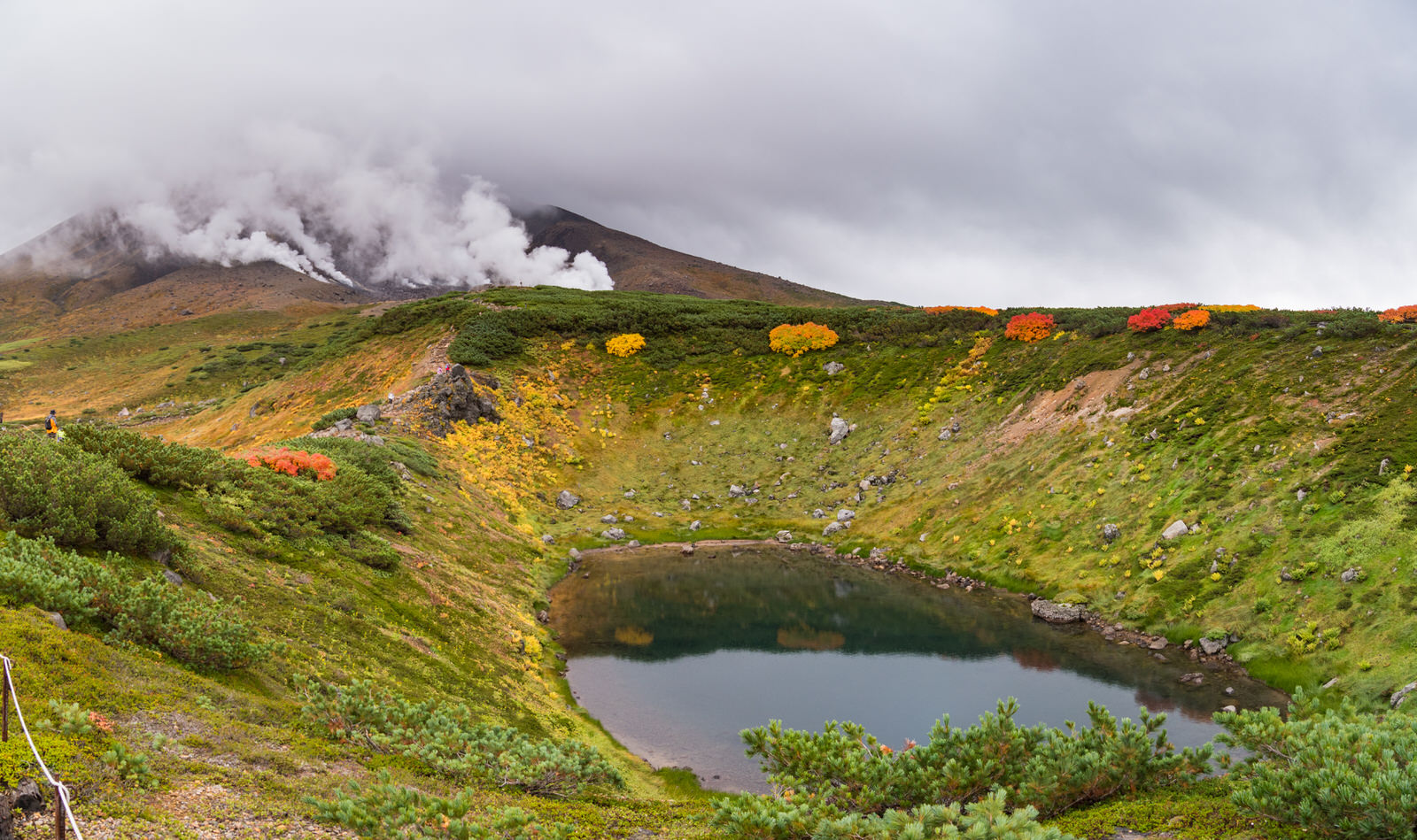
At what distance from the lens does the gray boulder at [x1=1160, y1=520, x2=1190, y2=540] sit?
134ft

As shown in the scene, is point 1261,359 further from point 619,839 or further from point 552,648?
point 619,839

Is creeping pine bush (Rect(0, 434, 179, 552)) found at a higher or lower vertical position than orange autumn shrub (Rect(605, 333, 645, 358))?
lower

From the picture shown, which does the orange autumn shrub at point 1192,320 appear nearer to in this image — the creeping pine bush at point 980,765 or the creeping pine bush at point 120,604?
the creeping pine bush at point 980,765

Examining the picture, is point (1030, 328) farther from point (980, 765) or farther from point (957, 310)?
point (980, 765)

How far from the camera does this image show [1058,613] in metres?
40.2

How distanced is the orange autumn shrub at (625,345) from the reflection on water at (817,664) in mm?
45118

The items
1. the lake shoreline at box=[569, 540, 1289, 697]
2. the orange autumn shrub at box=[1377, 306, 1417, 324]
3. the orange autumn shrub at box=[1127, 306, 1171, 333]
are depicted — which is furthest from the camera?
the orange autumn shrub at box=[1127, 306, 1171, 333]

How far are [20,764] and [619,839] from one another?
9.72 meters

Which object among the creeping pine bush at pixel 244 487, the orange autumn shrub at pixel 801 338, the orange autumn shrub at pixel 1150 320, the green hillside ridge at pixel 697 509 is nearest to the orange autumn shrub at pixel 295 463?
the creeping pine bush at pixel 244 487

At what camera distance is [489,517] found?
53.1 metres

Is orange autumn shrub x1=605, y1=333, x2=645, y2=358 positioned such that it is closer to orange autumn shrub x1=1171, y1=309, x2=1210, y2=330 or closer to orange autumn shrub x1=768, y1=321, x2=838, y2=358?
orange autumn shrub x1=768, y1=321, x2=838, y2=358

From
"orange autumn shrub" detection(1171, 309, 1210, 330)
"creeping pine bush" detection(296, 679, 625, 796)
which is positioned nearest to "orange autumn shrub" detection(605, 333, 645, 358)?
"orange autumn shrub" detection(1171, 309, 1210, 330)

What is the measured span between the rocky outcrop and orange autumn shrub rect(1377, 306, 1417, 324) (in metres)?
74.4

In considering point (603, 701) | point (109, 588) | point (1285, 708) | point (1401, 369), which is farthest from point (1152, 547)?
point (109, 588)
